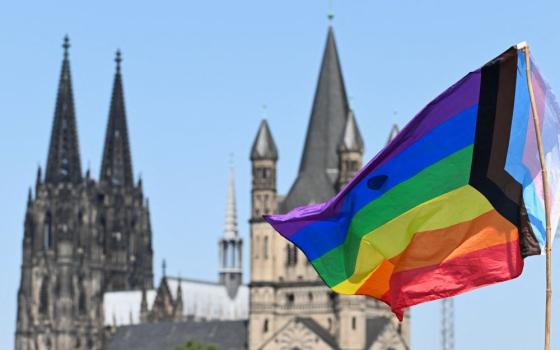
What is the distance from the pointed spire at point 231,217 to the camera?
493 feet

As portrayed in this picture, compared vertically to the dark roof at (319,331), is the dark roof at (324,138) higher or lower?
higher

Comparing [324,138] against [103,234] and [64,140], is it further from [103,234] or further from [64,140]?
[103,234]

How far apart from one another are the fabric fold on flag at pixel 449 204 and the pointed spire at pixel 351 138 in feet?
279

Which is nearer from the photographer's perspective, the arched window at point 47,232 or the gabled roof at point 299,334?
the gabled roof at point 299,334

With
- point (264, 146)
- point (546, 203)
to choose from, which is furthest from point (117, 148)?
point (546, 203)

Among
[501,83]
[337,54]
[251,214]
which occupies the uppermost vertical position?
[337,54]

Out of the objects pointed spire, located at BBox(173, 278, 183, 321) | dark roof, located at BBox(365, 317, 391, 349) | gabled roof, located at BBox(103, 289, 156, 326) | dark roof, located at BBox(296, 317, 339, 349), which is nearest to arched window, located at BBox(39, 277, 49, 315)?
gabled roof, located at BBox(103, 289, 156, 326)

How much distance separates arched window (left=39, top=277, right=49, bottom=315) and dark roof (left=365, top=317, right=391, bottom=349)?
3106cm

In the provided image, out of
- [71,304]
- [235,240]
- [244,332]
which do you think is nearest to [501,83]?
[244,332]

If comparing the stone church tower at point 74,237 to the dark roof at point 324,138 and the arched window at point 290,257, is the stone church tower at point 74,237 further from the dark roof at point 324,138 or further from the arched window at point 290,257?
the dark roof at point 324,138

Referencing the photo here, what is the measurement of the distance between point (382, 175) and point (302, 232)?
1278 millimetres

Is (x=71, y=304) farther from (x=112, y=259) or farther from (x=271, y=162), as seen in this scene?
(x=271, y=162)

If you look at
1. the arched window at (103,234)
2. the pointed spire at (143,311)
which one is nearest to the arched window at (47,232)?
the arched window at (103,234)

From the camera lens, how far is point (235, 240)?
151m
